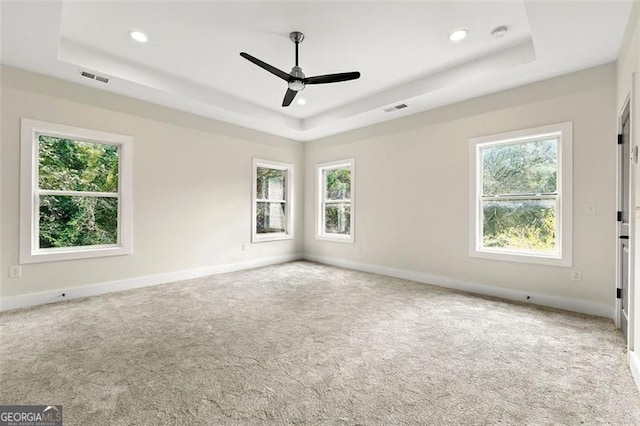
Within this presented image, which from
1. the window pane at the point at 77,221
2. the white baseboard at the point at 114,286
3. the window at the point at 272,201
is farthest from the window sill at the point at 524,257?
the window pane at the point at 77,221

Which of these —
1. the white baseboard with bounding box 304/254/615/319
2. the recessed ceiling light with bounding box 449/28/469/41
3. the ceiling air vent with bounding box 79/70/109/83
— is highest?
the recessed ceiling light with bounding box 449/28/469/41

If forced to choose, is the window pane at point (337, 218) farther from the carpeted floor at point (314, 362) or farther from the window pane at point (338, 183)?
the carpeted floor at point (314, 362)

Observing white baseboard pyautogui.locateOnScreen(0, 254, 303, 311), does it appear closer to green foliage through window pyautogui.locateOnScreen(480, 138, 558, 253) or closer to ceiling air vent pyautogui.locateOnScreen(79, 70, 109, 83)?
ceiling air vent pyautogui.locateOnScreen(79, 70, 109, 83)

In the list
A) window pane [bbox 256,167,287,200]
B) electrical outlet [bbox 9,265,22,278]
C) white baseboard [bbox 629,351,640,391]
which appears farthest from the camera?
window pane [bbox 256,167,287,200]

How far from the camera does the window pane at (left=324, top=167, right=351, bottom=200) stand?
233 inches

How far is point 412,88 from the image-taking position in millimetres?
4125

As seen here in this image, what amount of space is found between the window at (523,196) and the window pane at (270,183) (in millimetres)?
3710

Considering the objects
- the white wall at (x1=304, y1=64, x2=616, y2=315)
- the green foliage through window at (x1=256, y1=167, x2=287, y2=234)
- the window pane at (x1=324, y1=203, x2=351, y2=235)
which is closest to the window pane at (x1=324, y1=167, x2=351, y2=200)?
the window pane at (x1=324, y1=203, x2=351, y2=235)

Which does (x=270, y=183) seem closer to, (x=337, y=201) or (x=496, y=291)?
(x=337, y=201)

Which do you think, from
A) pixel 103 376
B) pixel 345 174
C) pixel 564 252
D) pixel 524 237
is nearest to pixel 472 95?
pixel 524 237

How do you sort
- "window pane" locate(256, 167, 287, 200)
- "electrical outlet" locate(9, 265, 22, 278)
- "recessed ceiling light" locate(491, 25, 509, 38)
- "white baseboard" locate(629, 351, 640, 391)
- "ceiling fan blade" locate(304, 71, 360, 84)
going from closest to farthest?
"white baseboard" locate(629, 351, 640, 391), "recessed ceiling light" locate(491, 25, 509, 38), "ceiling fan blade" locate(304, 71, 360, 84), "electrical outlet" locate(9, 265, 22, 278), "window pane" locate(256, 167, 287, 200)

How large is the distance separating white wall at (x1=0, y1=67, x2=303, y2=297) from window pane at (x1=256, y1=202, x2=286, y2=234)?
330 millimetres

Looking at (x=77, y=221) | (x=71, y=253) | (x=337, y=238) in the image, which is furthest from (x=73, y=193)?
(x=337, y=238)

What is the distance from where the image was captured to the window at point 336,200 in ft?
19.0
